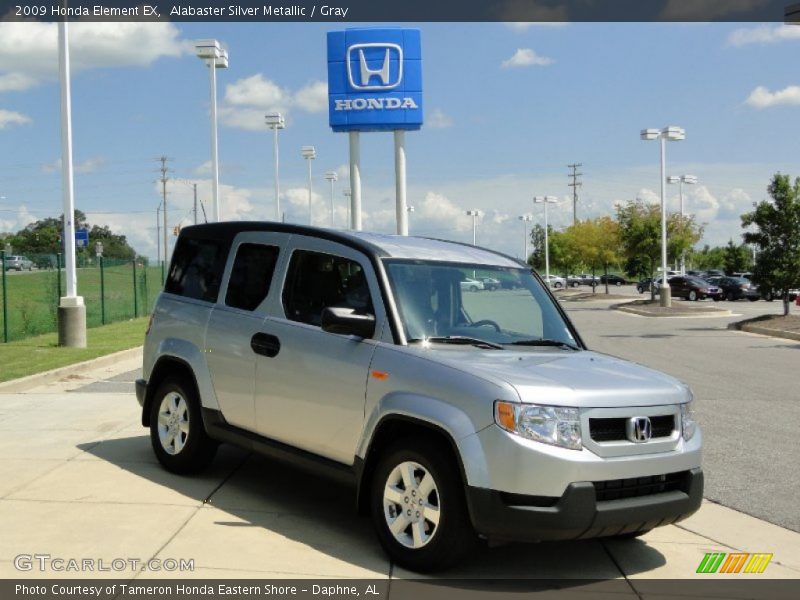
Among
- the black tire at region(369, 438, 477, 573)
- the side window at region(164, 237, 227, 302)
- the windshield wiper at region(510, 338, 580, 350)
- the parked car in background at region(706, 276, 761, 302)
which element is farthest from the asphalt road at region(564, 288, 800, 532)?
the parked car in background at region(706, 276, 761, 302)

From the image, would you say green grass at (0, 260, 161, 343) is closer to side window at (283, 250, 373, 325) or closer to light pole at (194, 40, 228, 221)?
light pole at (194, 40, 228, 221)

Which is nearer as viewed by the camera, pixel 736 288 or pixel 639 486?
pixel 639 486

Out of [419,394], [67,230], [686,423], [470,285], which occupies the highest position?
[67,230]

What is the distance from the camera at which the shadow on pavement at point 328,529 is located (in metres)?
5.24

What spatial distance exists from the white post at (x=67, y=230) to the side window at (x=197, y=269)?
39.2ft

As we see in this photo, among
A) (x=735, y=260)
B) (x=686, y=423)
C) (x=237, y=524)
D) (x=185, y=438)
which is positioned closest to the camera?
(x=686, y=423)

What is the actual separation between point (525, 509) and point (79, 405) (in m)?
7.90

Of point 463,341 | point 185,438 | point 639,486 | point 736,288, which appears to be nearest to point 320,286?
point 463,341

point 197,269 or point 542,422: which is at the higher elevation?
point 197,269

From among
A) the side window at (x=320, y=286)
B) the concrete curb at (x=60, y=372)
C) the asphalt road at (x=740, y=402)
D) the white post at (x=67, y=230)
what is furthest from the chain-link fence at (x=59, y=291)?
the side window at (x=320, y=286)

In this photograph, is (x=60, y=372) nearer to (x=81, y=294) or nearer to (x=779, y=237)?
(x=81, y=294)

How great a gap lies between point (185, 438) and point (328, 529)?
1796mm

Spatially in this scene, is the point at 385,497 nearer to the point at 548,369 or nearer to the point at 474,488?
the point at 474,488

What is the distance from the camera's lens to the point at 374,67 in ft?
121
